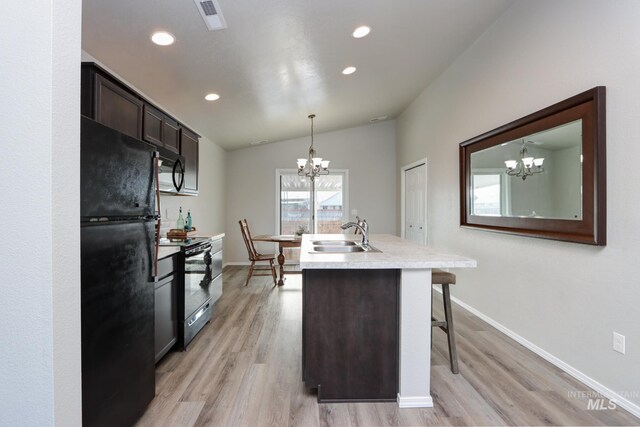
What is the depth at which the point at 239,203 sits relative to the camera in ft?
21.0

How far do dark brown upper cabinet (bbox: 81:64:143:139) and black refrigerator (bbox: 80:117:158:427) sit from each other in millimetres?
578

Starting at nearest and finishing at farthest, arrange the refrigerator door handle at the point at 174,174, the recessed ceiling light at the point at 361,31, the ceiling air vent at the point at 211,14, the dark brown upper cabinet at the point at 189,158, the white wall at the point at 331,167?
the ceiling air vent at the point at 211,14 → the recessed ceiling light at the point at 361,31 → the refrigerator door handle at the point at 174,174 → the dark brown upper cabinet at the point at 189,158 → the white wall at the point at 331,167

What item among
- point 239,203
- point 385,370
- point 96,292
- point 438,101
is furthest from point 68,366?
point 239,203

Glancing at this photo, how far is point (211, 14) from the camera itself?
2.08 meters

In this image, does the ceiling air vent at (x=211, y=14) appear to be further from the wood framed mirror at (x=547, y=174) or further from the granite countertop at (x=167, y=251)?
the wood framed mirror at (x=547, y=174)

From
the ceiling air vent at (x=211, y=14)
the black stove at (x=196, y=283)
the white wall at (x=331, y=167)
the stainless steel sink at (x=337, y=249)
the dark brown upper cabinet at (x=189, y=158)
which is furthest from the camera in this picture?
the white wall at (x=331, y=167)

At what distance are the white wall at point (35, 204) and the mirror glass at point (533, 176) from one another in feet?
9.36

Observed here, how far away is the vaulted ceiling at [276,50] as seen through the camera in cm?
213

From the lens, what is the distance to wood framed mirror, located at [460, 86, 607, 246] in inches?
77.7

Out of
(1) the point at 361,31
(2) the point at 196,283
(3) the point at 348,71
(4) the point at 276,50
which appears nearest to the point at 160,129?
(4) the point at 276,50

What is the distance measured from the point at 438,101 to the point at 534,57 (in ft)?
5.92

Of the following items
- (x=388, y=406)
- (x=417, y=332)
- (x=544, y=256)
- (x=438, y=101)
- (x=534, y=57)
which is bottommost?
(x=388, y=406)

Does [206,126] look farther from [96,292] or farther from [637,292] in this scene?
[637,292]

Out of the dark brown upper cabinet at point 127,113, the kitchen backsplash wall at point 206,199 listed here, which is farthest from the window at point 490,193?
the kitchen backsplash wall at point 206,199
